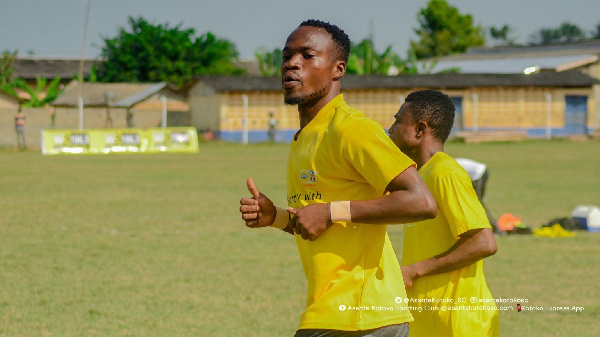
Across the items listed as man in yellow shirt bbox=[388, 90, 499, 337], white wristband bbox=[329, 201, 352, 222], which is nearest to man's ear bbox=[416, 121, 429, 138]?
man in yellow shirt bbox=[388, 90, 499, 337]

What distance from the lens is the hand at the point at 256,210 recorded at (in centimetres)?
379

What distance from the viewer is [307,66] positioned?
3760mm

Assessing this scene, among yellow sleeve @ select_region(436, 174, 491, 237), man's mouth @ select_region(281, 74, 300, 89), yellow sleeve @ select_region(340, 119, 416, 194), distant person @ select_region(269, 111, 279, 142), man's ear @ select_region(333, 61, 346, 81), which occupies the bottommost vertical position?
distant person @ select_region(269, 111, 279, 142)

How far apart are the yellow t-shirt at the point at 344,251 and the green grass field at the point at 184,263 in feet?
14.7

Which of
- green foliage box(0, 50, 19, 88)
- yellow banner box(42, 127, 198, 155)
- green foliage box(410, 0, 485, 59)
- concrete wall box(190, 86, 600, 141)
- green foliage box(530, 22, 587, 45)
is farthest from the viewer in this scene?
green foliage box(530, 22, 587, 45)

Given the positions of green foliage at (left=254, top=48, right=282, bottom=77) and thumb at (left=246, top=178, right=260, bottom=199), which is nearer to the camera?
thumb at (left=246, top=178, right=260, bottom=199)

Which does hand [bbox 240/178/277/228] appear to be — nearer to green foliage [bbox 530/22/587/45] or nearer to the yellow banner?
the yellow banner

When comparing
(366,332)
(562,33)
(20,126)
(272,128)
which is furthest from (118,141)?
(562,33)

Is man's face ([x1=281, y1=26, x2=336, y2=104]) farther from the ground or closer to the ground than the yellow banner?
farther from the ground

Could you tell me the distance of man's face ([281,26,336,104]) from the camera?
3.75 m

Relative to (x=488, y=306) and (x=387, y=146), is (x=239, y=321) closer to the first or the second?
(x=488, y=306)

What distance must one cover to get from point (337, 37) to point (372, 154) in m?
0.60

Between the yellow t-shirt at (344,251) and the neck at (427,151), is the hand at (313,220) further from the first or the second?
the neck at (427,151)

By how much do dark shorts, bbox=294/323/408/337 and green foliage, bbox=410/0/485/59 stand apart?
87175 millimetres
